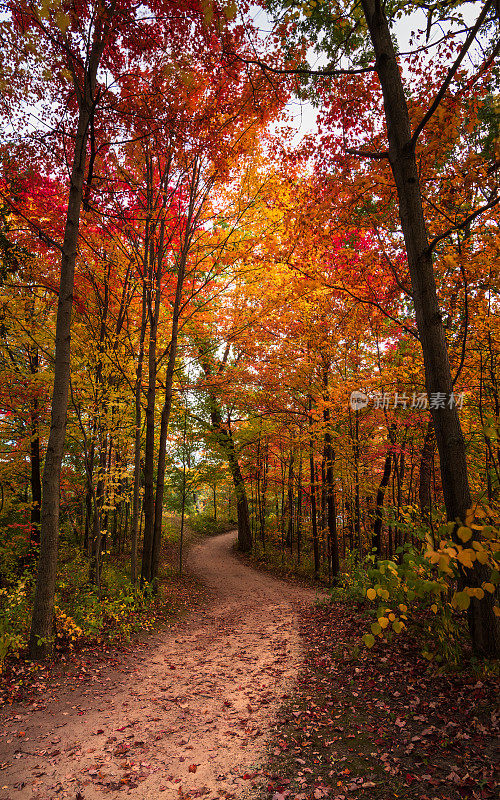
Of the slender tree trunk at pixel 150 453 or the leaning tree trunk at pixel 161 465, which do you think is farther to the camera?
the leaning tree trunk at pixel 161 465

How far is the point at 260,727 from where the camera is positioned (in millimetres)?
3861

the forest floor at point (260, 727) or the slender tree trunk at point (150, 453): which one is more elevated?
the slender tree trunk at point (150, 453)

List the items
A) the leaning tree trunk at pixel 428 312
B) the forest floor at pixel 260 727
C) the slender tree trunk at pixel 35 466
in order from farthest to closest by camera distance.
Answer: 1. the slender tree trunk at pixel 35 466
2. the leaning tree trunk at pixel 428 312
3. the forest floor at pixel 260 727

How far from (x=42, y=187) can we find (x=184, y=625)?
393 inches

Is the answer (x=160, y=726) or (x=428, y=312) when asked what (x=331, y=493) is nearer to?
(x=160, y=726)

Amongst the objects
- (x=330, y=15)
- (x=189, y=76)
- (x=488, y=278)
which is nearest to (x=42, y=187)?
(x=189, y=76)

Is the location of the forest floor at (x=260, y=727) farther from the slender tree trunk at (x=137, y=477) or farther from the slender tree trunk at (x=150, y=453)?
the slender tree trunk at (x=150, y=453)

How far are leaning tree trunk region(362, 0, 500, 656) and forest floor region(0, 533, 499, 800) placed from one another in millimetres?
622

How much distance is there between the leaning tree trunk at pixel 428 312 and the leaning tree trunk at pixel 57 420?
417cm

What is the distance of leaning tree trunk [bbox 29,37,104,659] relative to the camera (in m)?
5.24

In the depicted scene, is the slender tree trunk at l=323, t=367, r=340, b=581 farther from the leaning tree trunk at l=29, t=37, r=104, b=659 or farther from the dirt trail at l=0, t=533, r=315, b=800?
the leaning tree trunk at l=29, t=37, r=104, b=659

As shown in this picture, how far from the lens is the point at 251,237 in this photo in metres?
10.5

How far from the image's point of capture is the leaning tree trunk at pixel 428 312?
3586mm

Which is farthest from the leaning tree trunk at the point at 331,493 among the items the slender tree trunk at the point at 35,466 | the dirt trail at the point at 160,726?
the slender tree trunk at the point at 35,466
